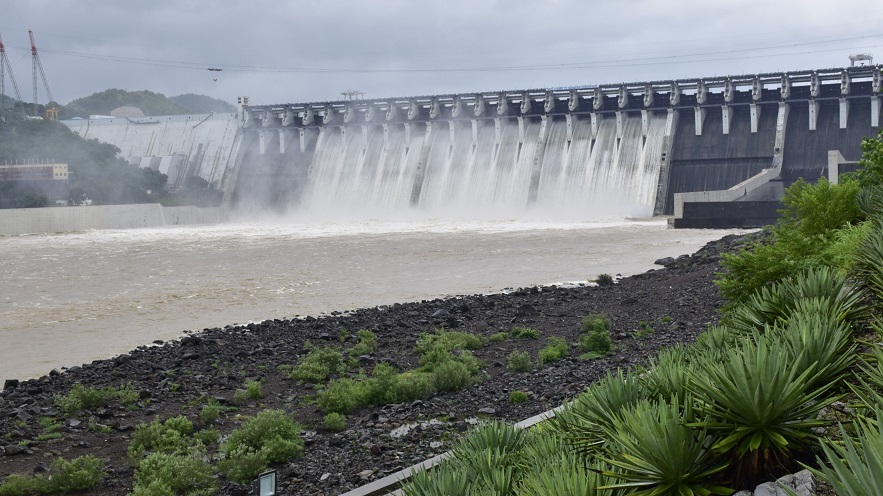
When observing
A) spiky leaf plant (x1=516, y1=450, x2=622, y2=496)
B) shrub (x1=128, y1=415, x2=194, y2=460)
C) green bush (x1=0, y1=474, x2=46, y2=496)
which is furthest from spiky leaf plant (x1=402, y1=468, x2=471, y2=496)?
shrub (x1=128, y1=415, x2=194, y2=460)

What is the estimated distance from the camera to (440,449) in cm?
912

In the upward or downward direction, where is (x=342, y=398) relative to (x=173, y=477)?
upward

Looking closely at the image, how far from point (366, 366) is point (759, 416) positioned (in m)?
11.1

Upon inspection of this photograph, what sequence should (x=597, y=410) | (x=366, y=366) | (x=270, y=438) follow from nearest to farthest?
(x=597, y=410)
(x=270, y=438)
(x=366, y=366)

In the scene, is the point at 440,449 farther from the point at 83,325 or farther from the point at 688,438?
the point at 83,325

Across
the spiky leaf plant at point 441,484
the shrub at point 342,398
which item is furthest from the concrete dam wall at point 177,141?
the spiky leaf plant at point 441,484

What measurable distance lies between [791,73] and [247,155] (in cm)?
3936

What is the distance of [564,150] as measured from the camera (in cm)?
5591

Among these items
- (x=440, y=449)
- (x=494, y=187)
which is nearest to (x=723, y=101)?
(x=494, y=187)

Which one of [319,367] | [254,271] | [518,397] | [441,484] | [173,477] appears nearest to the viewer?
[441,484]

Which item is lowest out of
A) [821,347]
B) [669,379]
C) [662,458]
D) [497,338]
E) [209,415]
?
[209,415]

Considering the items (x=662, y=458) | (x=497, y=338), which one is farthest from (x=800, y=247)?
(x=497, y=338)

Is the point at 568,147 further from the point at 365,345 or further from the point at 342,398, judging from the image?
the point at 342,398

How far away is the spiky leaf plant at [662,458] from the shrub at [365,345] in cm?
1180
